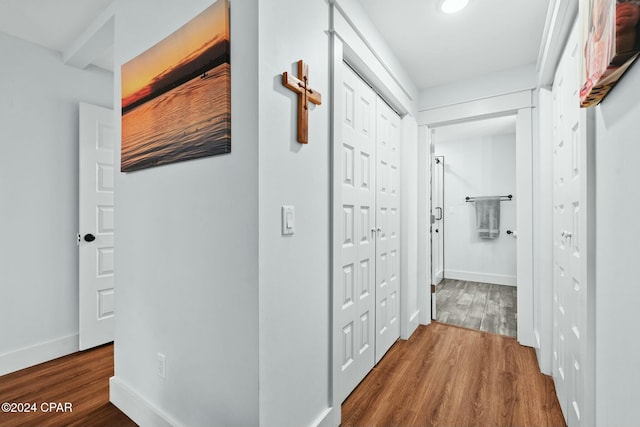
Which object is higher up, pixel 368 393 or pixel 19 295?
pixel 19 295

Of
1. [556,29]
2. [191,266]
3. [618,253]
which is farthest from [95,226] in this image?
[556,29]

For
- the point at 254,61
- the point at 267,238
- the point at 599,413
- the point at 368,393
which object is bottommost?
the point at 368,393

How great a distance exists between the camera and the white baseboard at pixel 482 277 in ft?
15.4

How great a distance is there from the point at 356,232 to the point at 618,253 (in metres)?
1.27

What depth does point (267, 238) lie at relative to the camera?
1136 mm

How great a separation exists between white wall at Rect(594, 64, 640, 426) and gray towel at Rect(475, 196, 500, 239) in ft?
13.7

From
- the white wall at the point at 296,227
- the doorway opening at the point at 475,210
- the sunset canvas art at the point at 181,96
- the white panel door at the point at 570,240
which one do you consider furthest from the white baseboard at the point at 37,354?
the doorway opening at the point at 475,210

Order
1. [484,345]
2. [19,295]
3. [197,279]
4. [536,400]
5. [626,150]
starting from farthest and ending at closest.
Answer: [484,345] < [19,295] < [536,400] < [197,279] < [626,150]

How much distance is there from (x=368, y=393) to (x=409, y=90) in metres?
2.45

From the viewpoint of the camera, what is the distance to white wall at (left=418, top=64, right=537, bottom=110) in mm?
2537

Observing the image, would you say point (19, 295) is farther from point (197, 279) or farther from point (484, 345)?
point (484, 345)

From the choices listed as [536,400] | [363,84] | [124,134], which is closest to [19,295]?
[124,134]

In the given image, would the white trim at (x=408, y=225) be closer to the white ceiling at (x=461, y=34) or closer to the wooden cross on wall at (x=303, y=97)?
the white ceiling at (x=461, y=34)

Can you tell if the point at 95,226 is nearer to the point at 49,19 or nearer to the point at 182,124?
the point at 49,19
